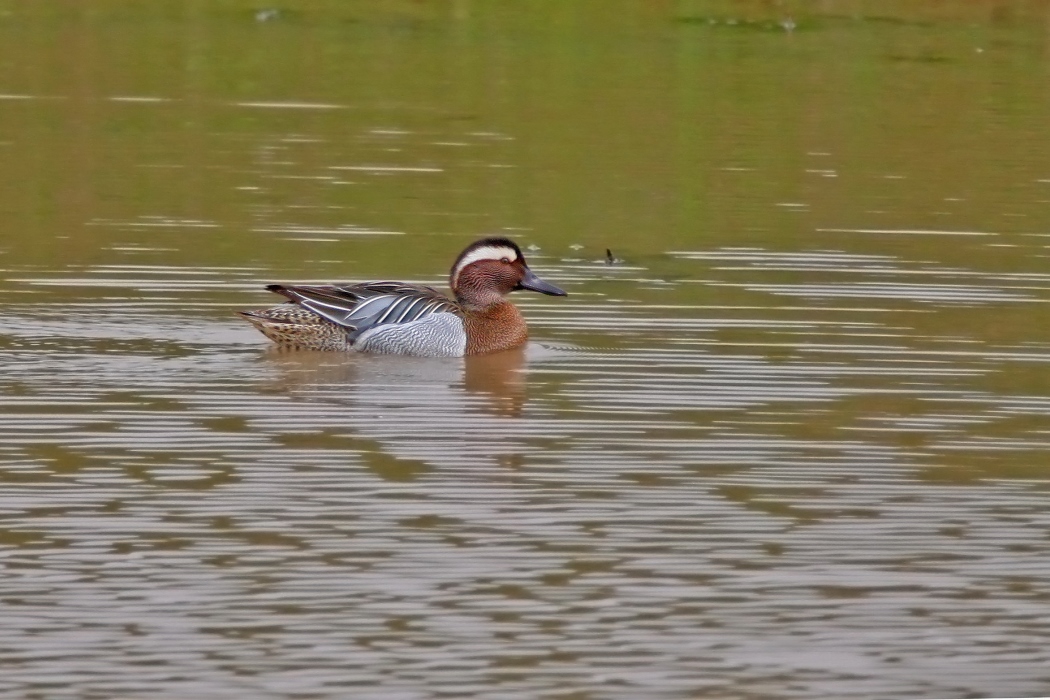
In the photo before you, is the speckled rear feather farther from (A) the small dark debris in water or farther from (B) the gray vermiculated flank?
(A) the small dark debris in water

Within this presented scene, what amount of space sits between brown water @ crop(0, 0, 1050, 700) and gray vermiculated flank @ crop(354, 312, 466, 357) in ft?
0.38

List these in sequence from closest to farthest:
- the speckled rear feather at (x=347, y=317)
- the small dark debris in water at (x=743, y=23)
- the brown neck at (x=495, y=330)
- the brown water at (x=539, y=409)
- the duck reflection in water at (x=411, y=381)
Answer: the brown water at (x=539, y=409) < the duck reflection in water at (x=411, y=381) < the speckled rear feather at (x=347, y=317) < the brown neck at (x=495, y=330) < the small dark debris in water at (x=743, y=23)

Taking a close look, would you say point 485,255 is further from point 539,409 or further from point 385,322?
point 539,409

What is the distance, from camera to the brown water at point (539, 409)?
6648mm

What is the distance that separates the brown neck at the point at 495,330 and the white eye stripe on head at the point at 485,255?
348 mm

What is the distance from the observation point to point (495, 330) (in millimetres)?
11938

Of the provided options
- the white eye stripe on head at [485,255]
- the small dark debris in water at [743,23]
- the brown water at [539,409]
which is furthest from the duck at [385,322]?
the small dark debris in water at [743,23]

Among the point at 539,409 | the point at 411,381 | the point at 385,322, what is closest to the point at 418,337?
the point at 385,322

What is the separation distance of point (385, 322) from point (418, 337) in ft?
0.63

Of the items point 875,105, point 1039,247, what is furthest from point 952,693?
point 875,105

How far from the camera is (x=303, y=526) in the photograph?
25.5ft

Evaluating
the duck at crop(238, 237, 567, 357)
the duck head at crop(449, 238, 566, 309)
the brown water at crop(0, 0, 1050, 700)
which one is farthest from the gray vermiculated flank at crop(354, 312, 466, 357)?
the duck head at crop(449, 238, 566, 309)

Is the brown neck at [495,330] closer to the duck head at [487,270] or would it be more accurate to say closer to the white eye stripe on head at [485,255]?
the duck head at [487,270]

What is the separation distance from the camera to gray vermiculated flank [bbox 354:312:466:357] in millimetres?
11648
